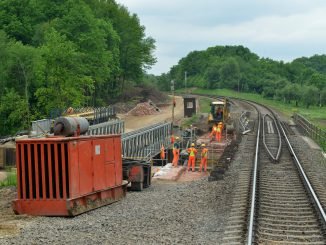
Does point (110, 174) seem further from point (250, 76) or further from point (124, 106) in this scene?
point (250, 76)

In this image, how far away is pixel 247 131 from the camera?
3994cm

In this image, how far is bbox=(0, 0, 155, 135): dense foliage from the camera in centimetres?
4444

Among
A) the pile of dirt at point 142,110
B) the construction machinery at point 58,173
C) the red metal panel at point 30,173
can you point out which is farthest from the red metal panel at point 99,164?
the pile of dirt at point 142,110

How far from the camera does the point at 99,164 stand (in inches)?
582

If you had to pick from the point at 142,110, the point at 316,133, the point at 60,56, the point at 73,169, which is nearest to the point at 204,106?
the point at 142,110

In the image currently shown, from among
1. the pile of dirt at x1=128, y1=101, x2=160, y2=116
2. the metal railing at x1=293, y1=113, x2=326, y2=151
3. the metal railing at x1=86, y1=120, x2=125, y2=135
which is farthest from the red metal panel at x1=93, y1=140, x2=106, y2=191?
the pile of dirt at x1=128, y1=101, x2=160, y2=116

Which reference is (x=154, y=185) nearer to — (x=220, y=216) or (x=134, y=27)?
(x=220, y=216)

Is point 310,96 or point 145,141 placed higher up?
point 310,96

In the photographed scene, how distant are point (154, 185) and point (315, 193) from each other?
6423mm

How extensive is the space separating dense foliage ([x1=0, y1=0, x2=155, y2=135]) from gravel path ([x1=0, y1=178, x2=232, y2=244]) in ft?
99.9

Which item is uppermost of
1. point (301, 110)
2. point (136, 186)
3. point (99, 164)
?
point (99, 164)

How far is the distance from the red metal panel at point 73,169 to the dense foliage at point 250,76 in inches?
3675

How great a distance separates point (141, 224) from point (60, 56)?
114ft

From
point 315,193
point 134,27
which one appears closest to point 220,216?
point 315,193
